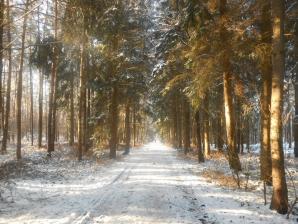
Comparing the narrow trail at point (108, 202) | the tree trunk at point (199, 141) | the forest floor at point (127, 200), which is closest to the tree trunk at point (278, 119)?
the forest floor at point (127, 200)

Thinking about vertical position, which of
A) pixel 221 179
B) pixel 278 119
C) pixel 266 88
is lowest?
pixel 221 179

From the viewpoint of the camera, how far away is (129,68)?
27359 millimetres

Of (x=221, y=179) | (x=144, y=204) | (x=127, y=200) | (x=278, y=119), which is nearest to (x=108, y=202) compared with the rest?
(x=127, y=200)

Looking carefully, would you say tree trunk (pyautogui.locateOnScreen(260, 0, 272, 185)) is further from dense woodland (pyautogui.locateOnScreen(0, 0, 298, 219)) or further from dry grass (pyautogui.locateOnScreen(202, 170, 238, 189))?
dry grass (pyautogui.locateOnScreen(202, 170, 238, 189))

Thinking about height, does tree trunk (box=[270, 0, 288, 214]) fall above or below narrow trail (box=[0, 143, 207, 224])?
above

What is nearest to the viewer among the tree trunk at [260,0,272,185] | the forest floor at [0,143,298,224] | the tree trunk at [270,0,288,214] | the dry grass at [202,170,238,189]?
the forest floor at [0,143,298,224]

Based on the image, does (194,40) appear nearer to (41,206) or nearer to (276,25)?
(276,25)

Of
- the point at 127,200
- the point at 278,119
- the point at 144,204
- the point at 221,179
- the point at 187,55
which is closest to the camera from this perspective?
the point at 278,119

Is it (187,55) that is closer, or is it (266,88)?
(266,88)

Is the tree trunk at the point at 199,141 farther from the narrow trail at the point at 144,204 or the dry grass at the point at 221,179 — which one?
the narrow trail at the point at 144,204

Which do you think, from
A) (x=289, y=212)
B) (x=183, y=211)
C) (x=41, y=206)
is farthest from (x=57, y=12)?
(x=289, y=212)

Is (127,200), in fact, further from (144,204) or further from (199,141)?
(199,141)

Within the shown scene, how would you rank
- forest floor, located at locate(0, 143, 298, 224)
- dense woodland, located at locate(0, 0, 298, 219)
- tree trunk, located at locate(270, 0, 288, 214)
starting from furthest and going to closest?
dense woodland, located at locate(0, 0, 298, 219)
tree trunk, located at locate(270, 0, 288, 214)
forest floor, located at locate(0, 143, 298, 224)

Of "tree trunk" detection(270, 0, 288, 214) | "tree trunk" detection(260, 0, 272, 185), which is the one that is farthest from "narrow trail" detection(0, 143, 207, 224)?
"tree trunk" detection(260, 0, 272, 185)
